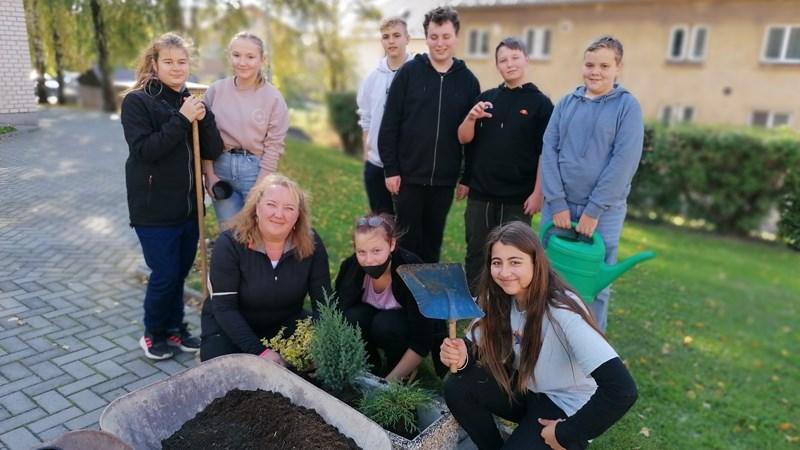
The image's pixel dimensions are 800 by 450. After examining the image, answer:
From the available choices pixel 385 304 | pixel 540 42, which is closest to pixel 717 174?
pixel 540 42

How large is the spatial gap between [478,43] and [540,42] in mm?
2096

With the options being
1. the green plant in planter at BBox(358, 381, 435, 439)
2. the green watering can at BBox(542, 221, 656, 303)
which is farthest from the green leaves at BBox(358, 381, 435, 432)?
the green watering can at BBox(542, 221, 656, 303)

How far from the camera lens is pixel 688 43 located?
15.4 meters

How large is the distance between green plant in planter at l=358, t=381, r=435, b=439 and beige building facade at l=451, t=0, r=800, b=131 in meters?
15.1

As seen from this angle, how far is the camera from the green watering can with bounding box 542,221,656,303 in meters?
3.05

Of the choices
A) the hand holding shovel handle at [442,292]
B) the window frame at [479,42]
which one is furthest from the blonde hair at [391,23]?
the window frame at [479,42]

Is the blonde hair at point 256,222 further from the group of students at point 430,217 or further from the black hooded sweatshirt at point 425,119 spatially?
the black hooded sweatshirt at point 425,119

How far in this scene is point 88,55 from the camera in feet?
14.4

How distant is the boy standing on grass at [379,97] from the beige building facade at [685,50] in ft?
43.9

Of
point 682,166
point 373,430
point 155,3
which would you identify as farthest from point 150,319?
point 682,166

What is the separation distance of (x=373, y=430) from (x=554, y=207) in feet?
5.51

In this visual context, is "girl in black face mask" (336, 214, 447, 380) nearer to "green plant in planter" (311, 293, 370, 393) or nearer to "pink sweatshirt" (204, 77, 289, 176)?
"green plant in planter" (311, 293, 370, 393)

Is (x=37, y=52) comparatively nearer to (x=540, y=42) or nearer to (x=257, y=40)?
(x=257, y=40)

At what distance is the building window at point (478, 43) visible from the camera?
18547 millimetres
